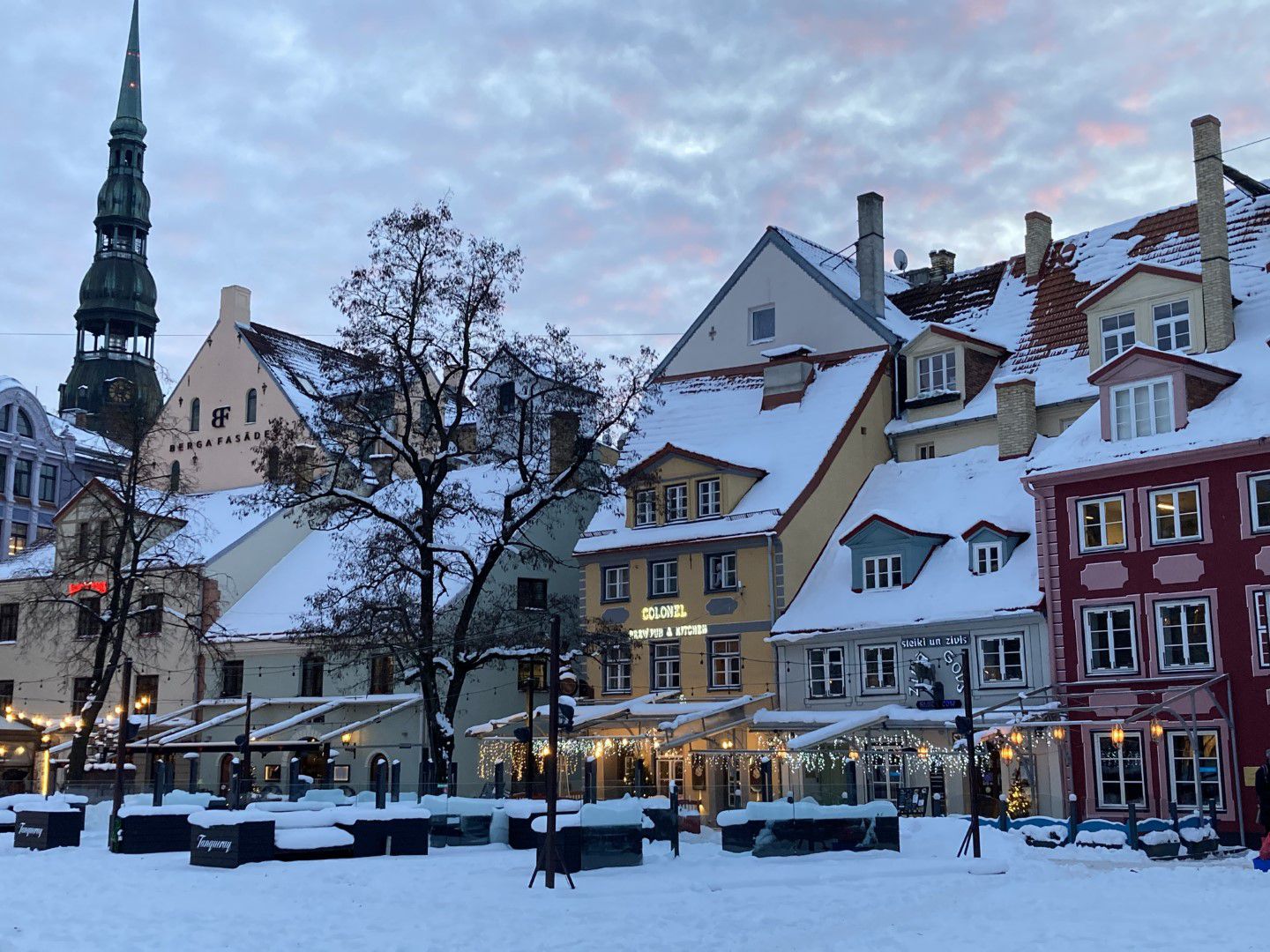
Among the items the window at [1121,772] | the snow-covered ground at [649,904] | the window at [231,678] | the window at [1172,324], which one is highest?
the window at [1172,324]

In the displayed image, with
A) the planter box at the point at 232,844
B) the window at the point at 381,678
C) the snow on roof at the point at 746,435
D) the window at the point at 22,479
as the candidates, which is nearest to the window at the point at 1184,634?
the snow on roof at the point at 746,435

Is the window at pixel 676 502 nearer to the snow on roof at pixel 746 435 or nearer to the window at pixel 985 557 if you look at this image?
the snow on roof at pixel 746 435

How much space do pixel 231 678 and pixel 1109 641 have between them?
97.2ft

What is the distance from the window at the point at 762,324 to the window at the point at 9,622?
29258mm

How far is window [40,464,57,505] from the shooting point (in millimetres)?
71938

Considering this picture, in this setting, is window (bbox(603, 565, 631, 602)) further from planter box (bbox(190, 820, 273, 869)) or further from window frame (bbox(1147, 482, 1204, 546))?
planter box (bbox(190, 820, 273, 869))

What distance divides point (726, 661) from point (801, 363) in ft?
33.7

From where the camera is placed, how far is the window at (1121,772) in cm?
3441

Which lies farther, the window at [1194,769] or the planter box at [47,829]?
the window at [1194,769]

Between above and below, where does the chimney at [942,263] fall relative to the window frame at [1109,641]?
above

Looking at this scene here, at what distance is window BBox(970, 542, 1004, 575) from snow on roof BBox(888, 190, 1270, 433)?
489 centimetres

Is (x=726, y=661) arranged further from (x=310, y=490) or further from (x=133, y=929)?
(x=133, y=929)

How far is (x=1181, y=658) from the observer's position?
34.3m

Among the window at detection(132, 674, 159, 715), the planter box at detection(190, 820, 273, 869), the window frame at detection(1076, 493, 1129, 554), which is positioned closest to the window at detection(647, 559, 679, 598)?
the window frame at detection(1076, 493, 1129, 554)
